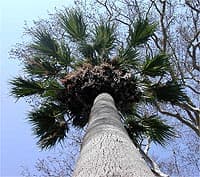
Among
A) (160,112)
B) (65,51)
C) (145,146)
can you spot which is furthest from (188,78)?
(65,51)

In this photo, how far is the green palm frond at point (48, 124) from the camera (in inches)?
308

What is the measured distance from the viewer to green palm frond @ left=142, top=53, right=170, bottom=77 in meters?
8.14

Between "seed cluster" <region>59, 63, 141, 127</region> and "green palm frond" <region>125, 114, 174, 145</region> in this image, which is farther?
"green palm frond" <region>125, 114, 174, 145</region>

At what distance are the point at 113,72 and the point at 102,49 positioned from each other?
3.95 ft

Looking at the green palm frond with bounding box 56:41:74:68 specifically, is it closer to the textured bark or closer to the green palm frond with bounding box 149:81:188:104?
the green palm frond with bounding box 149:81:188:104

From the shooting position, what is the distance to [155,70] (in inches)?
324

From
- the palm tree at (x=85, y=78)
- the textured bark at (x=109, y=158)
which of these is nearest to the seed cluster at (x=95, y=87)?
the palm tree at (x=85, y=78)

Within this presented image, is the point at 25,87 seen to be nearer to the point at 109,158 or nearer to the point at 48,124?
the point at 48,124

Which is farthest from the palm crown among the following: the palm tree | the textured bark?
the textured bark

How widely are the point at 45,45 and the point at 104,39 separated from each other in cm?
127

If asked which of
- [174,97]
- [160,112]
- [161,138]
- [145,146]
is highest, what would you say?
[174,97]

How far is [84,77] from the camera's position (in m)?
7.28

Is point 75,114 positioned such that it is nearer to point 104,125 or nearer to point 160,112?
point 104,125

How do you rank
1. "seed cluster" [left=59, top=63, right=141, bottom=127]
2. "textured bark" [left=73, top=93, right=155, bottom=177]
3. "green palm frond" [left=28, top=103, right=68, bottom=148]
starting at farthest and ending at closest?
"green palm frond" [left=28, top=103, right=68, bottom=148] < "seed cluster" [left=59, top=63, right=141, bottom=127] < "textured bark" [left=73, top=93, right=155, bottom=177]
